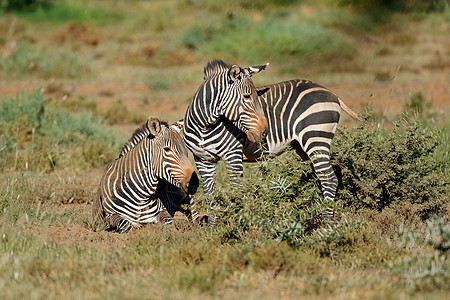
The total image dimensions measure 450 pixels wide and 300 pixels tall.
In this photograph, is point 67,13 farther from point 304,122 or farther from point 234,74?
point 304,122

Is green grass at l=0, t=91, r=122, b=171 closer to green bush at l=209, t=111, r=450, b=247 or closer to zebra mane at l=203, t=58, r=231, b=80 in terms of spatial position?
zebra mane at l=203, t=58, r=231, b=80

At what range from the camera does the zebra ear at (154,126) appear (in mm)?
6211

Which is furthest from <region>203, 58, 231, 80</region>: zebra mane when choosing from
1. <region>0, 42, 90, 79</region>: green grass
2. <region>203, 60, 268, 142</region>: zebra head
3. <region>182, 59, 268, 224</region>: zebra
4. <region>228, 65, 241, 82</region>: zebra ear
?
<region>0, 42, 90, 79</region>: green grass

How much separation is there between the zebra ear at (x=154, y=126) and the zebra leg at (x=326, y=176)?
1.91 m

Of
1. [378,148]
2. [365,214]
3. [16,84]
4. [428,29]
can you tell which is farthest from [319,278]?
[428,29]

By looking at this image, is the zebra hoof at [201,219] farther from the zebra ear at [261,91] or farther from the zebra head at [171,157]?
the zebra ear at [261,91]

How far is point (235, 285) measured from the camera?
4.58m

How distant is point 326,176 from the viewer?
6566 millimetres

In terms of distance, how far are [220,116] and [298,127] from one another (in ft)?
3.42

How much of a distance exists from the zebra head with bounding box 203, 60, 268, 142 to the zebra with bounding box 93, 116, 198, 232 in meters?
0.67

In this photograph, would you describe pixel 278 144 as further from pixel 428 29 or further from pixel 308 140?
pixel 428 29

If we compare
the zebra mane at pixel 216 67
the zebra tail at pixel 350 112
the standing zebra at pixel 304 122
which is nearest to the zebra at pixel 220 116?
the zebra mane at pixel 216 67

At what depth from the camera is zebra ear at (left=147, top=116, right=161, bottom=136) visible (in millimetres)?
6211

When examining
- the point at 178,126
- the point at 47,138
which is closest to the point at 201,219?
the point at 178,126
